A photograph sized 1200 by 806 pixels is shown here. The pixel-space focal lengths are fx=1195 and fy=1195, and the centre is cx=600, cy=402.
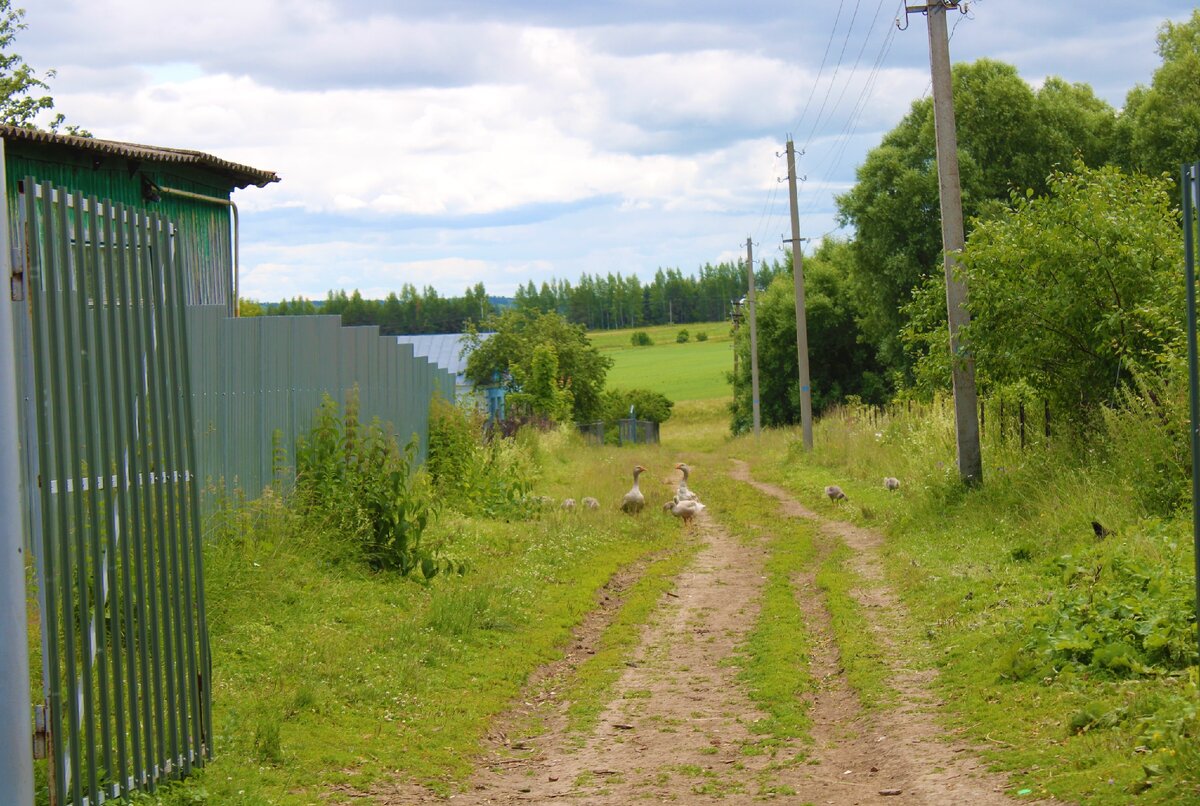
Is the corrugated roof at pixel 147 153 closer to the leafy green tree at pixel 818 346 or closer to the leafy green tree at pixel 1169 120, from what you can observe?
the leafy green tree at pixel 1169 120

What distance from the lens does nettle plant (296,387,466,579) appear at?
11945 mm

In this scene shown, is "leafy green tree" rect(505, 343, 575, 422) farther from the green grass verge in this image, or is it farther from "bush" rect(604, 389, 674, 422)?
"bush" rect(604, 389, 674, 422)

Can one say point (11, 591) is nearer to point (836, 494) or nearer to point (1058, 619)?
point (1058, 619)

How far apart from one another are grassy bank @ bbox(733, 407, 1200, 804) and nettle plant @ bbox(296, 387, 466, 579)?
4918mm

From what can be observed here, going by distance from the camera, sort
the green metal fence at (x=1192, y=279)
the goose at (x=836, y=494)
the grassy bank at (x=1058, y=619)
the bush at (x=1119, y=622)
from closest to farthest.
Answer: the green metal fence at (x=1192, y=279)
the grassy bank at (x=1058, y=619)
the bush at (x=1119, y=622)
the goose at (x=836, y=494)

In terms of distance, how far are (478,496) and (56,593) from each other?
12239 mm

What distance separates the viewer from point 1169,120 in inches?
1393

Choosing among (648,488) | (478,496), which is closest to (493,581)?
(478,496)

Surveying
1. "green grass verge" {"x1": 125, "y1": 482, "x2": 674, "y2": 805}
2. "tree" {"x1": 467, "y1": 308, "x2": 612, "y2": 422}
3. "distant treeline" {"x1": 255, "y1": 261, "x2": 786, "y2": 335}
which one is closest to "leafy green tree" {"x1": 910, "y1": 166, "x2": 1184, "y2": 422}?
"green grass verge" {"x1": 125, "y1": 482, "x2": 674, "y2": 805}

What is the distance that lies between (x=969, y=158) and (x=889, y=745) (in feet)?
101

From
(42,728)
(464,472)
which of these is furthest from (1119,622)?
(464,472)

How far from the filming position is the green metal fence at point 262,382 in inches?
427

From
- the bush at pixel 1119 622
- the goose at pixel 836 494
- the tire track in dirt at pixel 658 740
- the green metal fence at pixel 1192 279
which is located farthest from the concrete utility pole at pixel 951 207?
the green metal fence at pixel 1192 279

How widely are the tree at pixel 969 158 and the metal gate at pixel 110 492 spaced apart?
102ft
